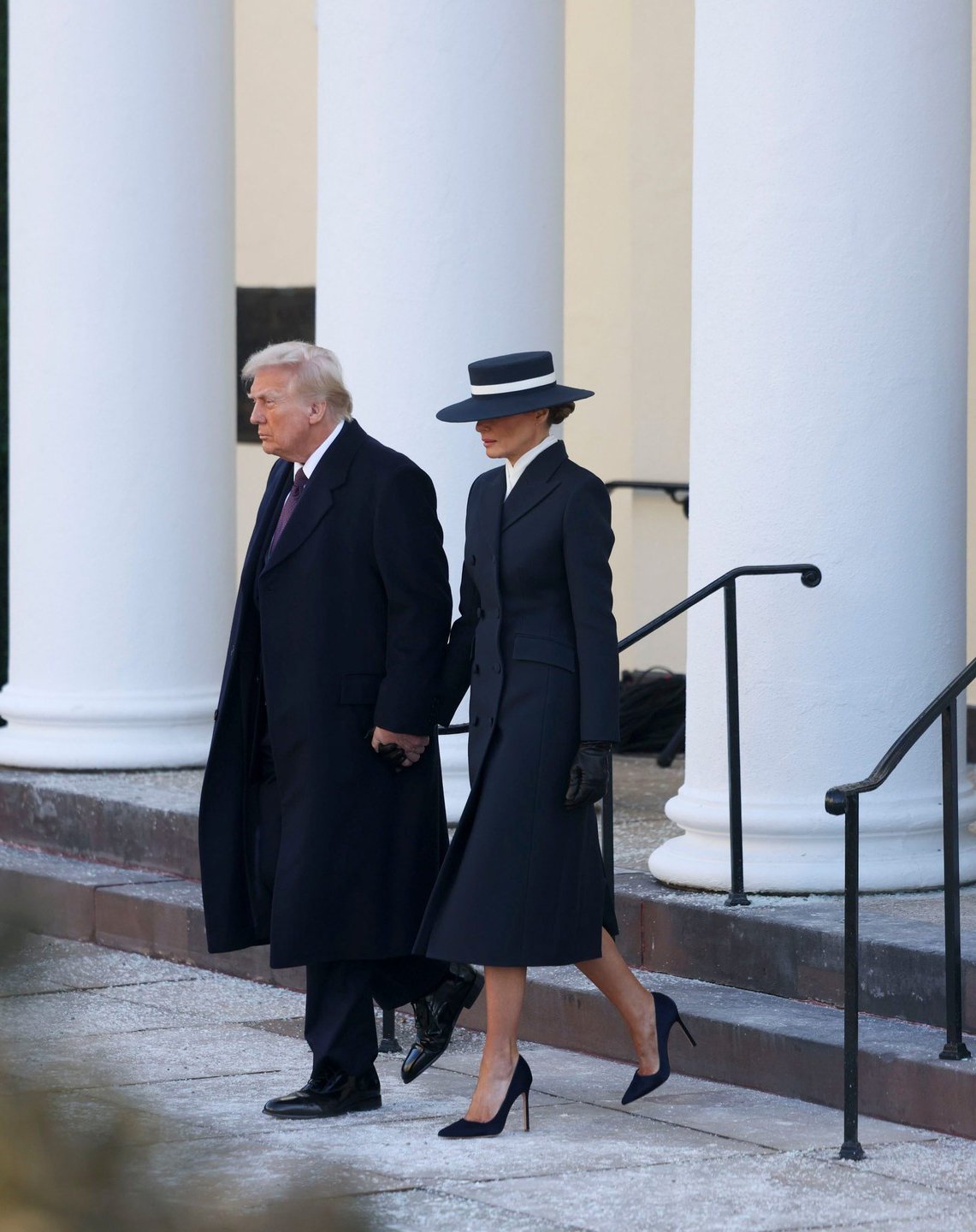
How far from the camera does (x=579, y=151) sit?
420 inches

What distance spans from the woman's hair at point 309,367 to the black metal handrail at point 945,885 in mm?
1398

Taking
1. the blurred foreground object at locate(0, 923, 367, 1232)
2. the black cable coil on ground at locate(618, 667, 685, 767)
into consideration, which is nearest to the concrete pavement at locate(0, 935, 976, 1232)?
the blurred foreground object at locate(0, 923, 367, 1232)

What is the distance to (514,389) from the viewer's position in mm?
4586

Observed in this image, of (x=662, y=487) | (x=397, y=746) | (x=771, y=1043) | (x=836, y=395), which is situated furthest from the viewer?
(x=662, y=487)

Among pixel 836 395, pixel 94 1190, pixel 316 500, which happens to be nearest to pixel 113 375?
pixel 836 395

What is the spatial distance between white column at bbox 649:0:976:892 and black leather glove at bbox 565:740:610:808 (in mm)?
1429

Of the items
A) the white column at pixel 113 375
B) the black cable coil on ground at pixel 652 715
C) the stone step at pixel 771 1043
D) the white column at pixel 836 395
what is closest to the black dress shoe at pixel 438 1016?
the stone step at pixel 771 1043

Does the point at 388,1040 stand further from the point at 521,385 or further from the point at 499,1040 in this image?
the point at 521,385

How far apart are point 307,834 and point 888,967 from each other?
143 centimetres

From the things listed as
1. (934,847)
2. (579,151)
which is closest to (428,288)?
(934,847)

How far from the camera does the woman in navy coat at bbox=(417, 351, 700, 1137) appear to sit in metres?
4.46

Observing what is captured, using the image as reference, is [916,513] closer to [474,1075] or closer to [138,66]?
[474,1075]

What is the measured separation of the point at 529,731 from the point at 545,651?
0.17 m

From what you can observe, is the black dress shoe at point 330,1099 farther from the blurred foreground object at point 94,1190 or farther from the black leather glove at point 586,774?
the blurred foreground object at point 94,1190
